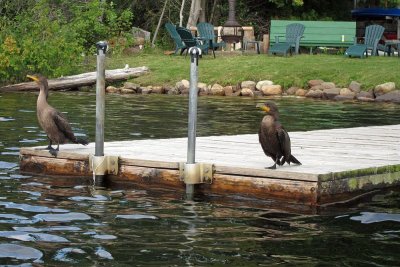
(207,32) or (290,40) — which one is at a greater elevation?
(207,32)

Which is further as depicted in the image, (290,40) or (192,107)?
(290,40)

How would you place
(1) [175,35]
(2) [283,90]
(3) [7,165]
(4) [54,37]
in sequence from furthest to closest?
(1) [175,35]
(4) [54,37]
(2) [283,90]
(3) [7,165]

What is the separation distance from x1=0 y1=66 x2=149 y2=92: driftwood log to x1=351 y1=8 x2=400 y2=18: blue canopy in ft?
33.6

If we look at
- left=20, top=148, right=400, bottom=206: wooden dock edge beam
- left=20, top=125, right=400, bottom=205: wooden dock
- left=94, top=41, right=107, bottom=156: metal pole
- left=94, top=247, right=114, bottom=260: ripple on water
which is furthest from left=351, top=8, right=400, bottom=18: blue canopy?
left=94, top=247, right=114, bottom=260: ripple on water

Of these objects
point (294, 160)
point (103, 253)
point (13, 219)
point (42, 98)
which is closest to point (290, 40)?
point (42, 98)

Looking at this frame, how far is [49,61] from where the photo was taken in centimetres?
2994

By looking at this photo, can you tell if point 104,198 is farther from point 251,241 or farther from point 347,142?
point 347,142

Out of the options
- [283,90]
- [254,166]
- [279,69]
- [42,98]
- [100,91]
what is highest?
[100,91]

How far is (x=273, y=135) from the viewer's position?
9.91 meters

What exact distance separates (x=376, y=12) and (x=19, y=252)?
98.2 ft

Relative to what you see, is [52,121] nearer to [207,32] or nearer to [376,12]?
[207,32]

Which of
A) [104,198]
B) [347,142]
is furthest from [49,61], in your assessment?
[104,198]

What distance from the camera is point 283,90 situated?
Answer: 89.6 ft

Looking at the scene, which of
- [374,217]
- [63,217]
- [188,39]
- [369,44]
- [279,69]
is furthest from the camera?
[188,39]
